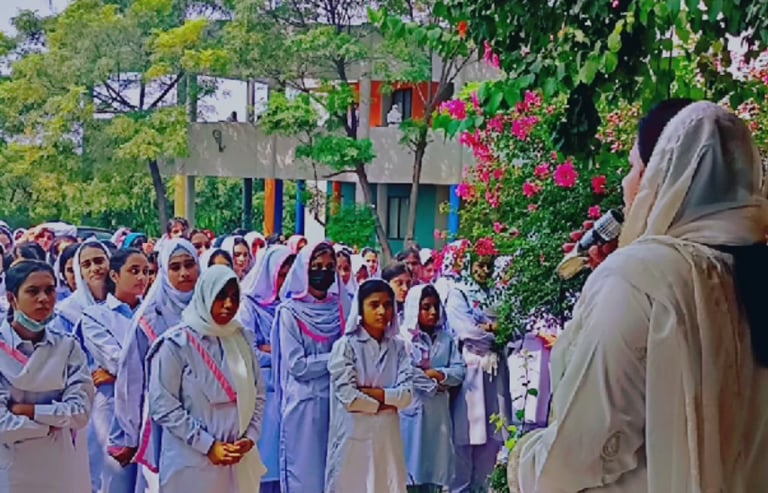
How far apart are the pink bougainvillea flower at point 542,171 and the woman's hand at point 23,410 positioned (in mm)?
2828

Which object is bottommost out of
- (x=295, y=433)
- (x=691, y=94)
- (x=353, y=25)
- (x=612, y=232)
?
(x=295, y=433)

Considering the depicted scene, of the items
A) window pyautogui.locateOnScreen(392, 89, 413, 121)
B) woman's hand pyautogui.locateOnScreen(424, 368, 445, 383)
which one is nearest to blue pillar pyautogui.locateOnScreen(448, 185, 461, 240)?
woman's hand pyautogui.locateOnScreen(424, 368, 445, 383)

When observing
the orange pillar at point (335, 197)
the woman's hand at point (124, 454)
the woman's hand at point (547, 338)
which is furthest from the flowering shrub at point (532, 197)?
the orange pillar at point (335, 197)

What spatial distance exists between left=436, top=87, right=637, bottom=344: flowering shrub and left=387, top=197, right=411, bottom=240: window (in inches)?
726

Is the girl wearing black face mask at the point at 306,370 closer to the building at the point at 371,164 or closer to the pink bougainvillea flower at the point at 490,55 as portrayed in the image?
the pink bougainvillea flower at the point at 490,55

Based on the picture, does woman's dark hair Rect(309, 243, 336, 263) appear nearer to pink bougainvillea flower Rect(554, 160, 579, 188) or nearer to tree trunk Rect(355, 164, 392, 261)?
pink bougainvillea flower Rect(554, 160, 579, 188)

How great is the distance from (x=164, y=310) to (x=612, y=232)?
11.9ft

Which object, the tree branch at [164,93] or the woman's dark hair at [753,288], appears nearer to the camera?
the woman's dark hair at [753,288]

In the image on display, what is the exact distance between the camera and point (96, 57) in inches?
914

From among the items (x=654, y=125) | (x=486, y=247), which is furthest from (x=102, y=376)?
(x=654, y=125)

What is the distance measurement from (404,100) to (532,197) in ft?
60.4

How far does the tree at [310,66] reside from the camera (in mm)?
20906

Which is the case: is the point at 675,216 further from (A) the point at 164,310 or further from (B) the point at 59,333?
(A) the point at 164,310

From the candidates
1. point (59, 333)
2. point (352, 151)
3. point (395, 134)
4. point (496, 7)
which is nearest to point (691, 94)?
point (496, 7)
